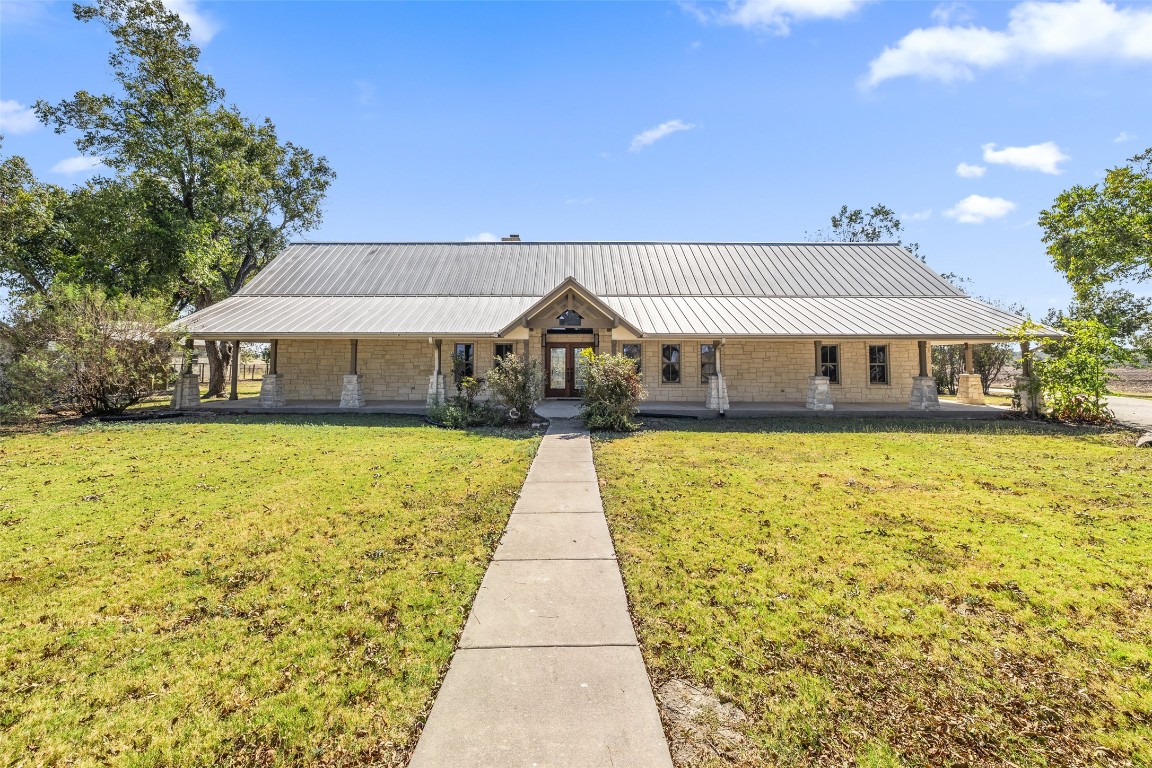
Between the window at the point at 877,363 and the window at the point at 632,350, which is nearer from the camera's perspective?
the window at the point at 877,363

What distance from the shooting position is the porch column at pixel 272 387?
15.9m

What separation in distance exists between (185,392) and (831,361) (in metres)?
21.3

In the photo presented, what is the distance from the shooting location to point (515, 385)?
12.6m

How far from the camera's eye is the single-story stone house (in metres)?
15.0

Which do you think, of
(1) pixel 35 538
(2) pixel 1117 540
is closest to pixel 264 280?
(1) pixel 35 538

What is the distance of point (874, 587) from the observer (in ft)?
13.7

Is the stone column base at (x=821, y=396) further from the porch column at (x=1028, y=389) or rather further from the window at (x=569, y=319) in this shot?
the window at (x=569, y=319)

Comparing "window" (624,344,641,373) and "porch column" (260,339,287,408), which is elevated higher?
"window" (624,344,641,373)

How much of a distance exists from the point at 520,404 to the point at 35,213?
20285 millimetres

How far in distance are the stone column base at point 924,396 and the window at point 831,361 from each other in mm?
2315

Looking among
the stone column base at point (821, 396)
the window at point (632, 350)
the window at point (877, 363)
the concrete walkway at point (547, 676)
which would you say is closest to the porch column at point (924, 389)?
the window at point (877, 363)

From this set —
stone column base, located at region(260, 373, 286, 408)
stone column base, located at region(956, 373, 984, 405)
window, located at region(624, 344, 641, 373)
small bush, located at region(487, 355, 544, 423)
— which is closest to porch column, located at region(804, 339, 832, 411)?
window, located at region(624, 344, 641, 373)

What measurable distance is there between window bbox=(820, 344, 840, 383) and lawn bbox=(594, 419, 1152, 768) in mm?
9188

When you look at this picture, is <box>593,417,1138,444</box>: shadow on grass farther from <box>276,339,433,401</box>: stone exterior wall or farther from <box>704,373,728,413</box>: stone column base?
<box>276,339,433,401</box>: stone exterior wall
